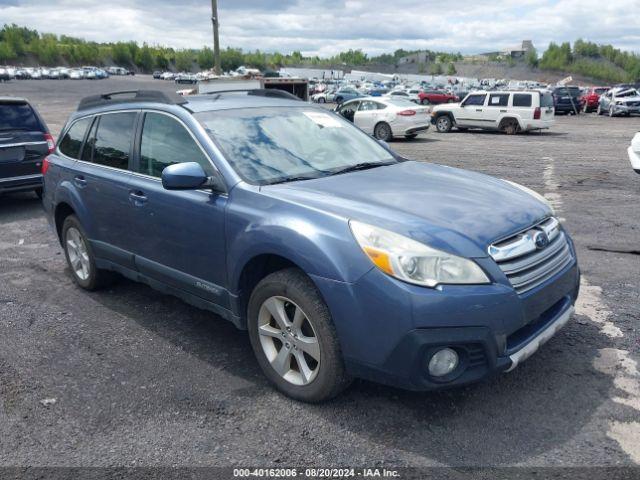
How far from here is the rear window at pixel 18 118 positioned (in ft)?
27.9

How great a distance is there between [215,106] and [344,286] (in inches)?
76.6

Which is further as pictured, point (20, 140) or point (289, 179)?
point (20, 140)

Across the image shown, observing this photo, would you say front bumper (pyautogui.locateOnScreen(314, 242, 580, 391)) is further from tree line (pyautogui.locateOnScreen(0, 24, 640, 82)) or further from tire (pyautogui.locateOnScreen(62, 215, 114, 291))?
tree line (pyautogui.locateOnScreen(0, 24, 640, 82))

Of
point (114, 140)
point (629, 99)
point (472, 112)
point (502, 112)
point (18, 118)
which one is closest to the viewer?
point (114, 140)

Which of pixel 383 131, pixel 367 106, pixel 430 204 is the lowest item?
pixel 383 131

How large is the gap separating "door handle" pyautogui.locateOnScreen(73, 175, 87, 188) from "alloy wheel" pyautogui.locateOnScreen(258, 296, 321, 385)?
2348 millimetres

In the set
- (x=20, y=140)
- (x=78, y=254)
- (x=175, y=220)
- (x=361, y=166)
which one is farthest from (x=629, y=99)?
(x=175, y=220)

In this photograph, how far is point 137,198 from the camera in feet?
13.8

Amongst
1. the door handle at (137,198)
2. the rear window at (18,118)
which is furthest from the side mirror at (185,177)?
the rear window at (18,118)

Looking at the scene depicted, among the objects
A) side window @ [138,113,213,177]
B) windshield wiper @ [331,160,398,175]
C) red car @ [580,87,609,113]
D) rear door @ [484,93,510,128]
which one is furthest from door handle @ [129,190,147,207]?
red car @ [580,87,609,113]

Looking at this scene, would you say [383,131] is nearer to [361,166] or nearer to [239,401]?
[361,166]

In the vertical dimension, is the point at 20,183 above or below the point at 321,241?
below

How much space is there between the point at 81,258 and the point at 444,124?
20260 mm

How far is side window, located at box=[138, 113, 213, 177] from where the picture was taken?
3.86 metres
